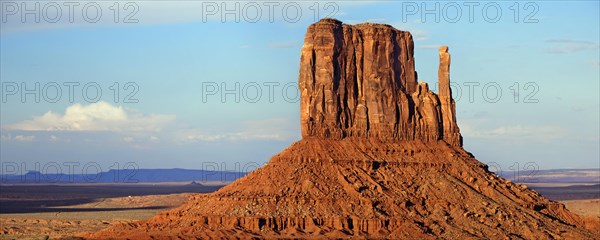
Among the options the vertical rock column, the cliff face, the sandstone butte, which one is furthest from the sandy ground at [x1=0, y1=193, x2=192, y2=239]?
the vertical rock column

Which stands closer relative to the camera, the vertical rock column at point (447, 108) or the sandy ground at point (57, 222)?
the vertical rock column at point (447, 108)

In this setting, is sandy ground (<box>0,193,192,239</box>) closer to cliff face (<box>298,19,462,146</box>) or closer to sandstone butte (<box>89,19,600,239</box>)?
sandstone butte (<box>89,19,600,239</box>)

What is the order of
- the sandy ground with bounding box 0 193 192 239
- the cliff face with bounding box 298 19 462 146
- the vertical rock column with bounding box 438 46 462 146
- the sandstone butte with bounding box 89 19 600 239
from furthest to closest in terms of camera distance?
the sandy ground with bounding box 0 193 192 239
the vertical rock column with bounding box 438 46 462 146
the cliff face with bounding box 298 19 462 146
the sandstone butte with bounding box 89 19 600 239

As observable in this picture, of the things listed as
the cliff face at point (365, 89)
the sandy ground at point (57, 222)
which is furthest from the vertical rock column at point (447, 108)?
the sandy ground at point (57, 222)

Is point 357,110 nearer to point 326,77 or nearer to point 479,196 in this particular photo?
point 326,77

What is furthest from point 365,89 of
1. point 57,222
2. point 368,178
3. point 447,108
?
point 57,222

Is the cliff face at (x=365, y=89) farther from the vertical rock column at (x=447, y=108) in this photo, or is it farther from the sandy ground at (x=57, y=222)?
the sandy ground at (x=57, y=222)

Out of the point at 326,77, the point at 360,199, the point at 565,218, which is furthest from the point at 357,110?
the point at 565,218
